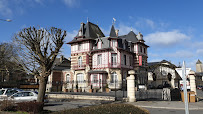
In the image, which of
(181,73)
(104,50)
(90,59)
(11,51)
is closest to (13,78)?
(11,51)

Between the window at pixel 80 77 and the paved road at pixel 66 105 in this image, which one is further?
the window at pixel 80 77

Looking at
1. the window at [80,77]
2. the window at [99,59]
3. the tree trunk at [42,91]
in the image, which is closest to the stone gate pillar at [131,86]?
the tree trunk at [42,91]

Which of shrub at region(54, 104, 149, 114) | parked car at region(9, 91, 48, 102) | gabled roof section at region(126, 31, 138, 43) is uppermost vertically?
gabled roof section at region(126, 31, 138, 43)

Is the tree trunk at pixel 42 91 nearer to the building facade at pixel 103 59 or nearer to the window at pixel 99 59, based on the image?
the building facade at pixel 103 59

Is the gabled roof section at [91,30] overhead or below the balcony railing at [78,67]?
overhead

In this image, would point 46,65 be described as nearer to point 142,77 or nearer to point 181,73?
A: point 181,73

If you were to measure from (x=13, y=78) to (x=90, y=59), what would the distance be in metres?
30.9

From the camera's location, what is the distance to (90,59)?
104ft

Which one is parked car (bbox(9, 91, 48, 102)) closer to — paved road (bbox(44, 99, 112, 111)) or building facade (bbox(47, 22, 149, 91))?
paved road (bbox(44, 99, 112, 111))

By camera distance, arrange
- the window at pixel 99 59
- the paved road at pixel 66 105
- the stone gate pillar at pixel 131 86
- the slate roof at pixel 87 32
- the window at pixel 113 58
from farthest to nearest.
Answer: the slate roof at pixel 87 32
the window at pixel 99 59
the window at pixel 113 58
the stone gate pillar at pixel 131 86
the paved road at pixel 66 105

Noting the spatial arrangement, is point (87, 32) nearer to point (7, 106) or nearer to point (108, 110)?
point (7, 106)

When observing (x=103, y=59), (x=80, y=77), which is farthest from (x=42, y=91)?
(x=80, y=77)

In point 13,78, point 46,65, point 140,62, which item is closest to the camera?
point 46,65

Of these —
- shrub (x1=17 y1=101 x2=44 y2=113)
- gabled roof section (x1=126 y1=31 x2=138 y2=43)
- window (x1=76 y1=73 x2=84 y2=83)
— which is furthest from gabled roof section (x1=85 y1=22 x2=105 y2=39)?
shrub (x1=17 y1=101 x2=44 y2=113)
